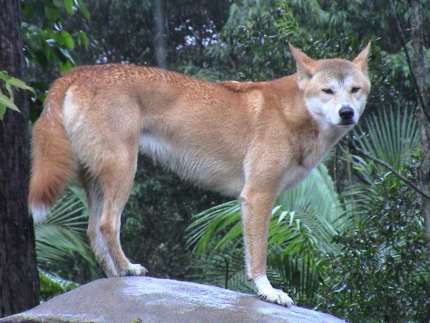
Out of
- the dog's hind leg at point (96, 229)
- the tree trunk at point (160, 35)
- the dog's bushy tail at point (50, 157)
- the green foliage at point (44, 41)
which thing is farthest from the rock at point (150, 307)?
the tree trunk at point (160, 35)

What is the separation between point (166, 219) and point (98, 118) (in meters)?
10.7

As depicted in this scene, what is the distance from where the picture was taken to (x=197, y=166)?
5.95 m

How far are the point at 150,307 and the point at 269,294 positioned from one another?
921 millimetres

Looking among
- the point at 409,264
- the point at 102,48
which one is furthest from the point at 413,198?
the point at 102,48

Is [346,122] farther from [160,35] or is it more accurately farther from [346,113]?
[160,35]

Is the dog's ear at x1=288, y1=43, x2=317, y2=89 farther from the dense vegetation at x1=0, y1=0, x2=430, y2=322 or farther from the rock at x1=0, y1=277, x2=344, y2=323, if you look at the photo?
the rock at x1=0, y1=277, x2=344, y2=323

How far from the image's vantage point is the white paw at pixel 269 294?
5340mm

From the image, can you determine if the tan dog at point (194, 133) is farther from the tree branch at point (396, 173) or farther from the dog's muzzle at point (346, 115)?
the tree branch at point (396, 173)

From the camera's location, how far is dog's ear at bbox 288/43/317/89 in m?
6.02

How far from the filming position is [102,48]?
1931 centimetres

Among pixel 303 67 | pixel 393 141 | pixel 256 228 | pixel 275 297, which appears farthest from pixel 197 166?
pixel 393 141

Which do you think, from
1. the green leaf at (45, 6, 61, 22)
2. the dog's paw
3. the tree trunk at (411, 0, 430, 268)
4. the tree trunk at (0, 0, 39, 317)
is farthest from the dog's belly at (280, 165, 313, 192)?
the green leaf at (45, 6, 61, 22)

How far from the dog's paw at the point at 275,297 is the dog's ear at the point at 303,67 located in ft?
4.73

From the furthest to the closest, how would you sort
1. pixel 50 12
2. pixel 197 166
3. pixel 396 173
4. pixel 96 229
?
pixel 50 12, pixel 197 166, pixel 96 229, pixel 396 173
